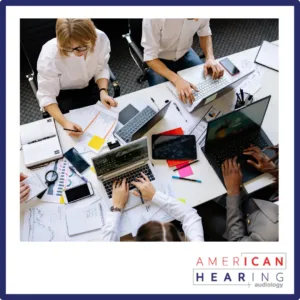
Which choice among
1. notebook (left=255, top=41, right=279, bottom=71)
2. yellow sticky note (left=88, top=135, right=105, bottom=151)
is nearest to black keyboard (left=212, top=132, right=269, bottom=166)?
notebook (left=255, top=41, right=279, bottom=71)

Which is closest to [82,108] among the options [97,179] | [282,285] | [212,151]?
[97,179]

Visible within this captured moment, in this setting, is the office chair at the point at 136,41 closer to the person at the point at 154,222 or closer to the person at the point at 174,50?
the person at the point at 174,50

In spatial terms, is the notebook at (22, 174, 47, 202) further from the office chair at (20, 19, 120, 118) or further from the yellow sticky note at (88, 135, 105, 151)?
the office chair at (20, 19, 120, 118)

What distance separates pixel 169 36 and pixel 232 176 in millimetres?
930

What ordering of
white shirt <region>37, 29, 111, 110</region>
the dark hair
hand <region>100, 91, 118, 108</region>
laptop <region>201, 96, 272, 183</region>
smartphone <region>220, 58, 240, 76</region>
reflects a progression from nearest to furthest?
the dark hair, laptop <region>201, 96, 272, 183</region>, white shirt <region>37, 29, 111, 110</region>, hand <region>100, 91, 118, 108</region>, smartphone <region>220, 58, 240, 76</region>

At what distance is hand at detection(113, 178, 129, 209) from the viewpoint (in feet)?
5.60

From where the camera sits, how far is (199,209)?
1.94m

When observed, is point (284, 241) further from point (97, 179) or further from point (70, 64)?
point (70, 64)

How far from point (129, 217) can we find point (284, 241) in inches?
28.7

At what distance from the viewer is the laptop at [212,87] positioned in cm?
191

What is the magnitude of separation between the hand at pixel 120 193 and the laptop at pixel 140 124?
241 mm

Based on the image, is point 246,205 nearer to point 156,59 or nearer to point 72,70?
point 156,59

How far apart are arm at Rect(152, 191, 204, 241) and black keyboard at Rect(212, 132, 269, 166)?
32 cm

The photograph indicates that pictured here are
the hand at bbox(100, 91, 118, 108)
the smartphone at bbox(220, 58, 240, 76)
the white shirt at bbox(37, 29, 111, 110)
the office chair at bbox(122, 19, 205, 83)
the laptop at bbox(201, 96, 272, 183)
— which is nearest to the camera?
the laptop at bbox(201, 96, 272, 183)
